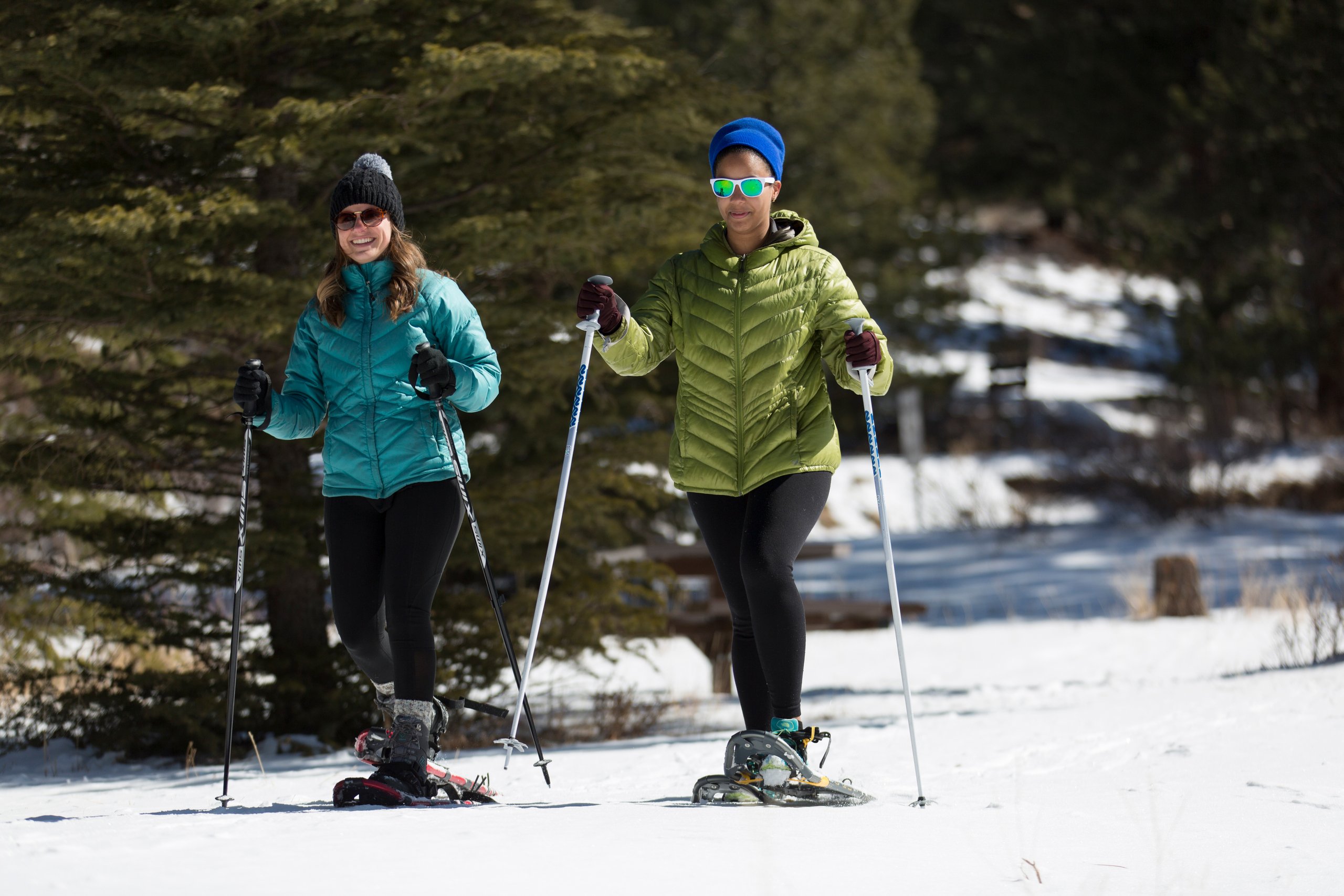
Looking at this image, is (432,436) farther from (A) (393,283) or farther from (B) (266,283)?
(B) (266,283)

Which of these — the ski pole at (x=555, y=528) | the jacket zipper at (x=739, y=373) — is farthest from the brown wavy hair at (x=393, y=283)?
the jacket zipper at (x=739, y=373)

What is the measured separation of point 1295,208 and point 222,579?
12705mm

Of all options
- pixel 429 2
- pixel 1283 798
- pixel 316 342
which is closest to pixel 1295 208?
pixel 429 2

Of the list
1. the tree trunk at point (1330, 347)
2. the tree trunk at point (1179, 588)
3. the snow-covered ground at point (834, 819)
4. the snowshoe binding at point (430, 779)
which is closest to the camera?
the snow-covered ground at point (834, 819)

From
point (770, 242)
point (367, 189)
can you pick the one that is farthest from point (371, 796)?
point (770, 242)

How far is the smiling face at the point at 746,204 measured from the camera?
4.27 meters

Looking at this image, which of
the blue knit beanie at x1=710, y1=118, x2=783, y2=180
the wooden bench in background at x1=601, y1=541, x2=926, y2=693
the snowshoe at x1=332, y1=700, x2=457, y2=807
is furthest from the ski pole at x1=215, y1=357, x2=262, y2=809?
the wooden bench in background at x1=601, y1=541, x2=926, y2=693

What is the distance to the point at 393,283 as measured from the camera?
4.31m

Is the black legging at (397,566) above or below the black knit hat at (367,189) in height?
below

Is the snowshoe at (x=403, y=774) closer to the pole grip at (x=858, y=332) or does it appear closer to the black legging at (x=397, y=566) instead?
the black legging at (x=397, y=566)

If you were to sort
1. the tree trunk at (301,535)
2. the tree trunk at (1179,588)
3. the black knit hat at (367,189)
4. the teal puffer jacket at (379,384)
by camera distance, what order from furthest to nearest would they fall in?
1. the tree trunk at (1179,588)
2. the tree trunk at (301,535)
3. the black knit hat at (367,189)
4. the teal puffer jacket at (379,384)

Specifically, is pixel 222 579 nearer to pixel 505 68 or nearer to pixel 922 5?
pixel 505 68

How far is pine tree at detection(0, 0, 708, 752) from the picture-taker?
595 centimetres

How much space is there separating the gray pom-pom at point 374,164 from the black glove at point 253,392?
0.73 meters
